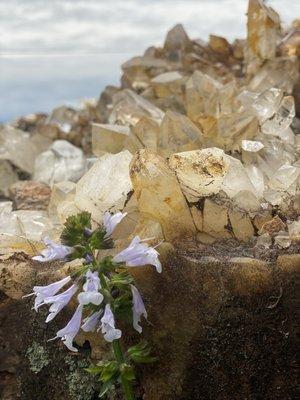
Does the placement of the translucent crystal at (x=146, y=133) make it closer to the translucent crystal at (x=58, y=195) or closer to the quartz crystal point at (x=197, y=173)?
the translucent crystal at (x=58, y=195)

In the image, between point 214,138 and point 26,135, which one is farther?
point 26,135

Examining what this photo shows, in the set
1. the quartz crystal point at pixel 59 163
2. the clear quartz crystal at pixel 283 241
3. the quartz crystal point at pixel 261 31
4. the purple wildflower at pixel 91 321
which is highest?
the quartz crystal point at pixel 261 31

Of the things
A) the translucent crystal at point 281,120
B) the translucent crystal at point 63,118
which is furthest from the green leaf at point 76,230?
the translucent crystal at point 63,118

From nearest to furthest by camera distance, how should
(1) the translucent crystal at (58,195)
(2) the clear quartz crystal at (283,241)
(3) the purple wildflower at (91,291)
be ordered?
1. (3) the purple wildflower at (91,291)
2. (2) the clear quartz crystal at (283,241)
3. (1) the translucent crystal at (58,195)

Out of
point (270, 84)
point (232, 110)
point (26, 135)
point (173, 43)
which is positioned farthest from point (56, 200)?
point (173, 43)

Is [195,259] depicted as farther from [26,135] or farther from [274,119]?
[26,135]

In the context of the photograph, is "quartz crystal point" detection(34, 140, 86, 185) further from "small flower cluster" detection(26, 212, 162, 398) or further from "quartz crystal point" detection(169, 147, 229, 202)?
"small flower cluster" detection(26, 212, 162, 398)

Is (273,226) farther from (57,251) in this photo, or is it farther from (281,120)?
(281,120)
